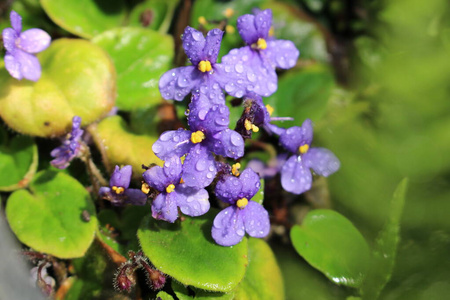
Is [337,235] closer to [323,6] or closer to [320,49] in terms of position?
[320,49]

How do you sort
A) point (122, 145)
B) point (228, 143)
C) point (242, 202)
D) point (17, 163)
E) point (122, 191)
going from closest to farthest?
1. point (228, 143)
2. point (242, 202)
3. point (122, 191)
4. point (122, 145)
5. point (17, 163)

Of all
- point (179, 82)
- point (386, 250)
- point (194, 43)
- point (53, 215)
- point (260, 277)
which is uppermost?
point (194, 43)

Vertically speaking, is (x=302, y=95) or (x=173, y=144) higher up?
(x=173, y=144)

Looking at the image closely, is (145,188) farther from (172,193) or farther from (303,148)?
(303,148)

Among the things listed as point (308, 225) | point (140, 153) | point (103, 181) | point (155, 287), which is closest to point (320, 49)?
point (308, 225)

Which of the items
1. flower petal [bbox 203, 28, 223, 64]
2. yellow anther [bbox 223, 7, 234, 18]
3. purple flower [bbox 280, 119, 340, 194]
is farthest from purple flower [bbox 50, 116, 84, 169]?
yellow anther [bbox 223, 7, 234, 18]

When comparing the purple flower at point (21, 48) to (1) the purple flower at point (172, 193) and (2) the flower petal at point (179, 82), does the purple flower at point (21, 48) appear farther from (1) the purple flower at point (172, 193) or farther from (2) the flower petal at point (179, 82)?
(1) the purple flower at point (172, 193)

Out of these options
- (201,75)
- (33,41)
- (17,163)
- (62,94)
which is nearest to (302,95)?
(201,75)

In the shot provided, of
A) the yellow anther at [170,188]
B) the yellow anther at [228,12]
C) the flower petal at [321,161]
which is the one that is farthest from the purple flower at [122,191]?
the yellow anther at [228,12]
